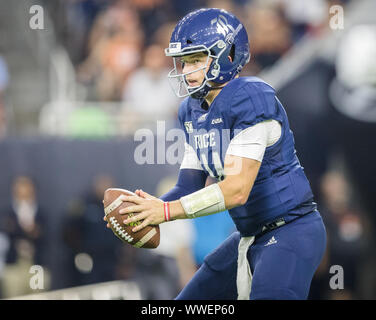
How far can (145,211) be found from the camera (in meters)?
3.34

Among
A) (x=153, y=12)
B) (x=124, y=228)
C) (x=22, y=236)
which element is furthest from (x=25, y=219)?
(x=124, y=228)

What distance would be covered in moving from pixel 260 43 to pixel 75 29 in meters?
2.96

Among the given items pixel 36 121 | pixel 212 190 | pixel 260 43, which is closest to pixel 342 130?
pixel 260 43

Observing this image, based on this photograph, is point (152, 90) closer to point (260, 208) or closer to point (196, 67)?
point (196, 67)

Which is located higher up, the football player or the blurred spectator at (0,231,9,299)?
the football player

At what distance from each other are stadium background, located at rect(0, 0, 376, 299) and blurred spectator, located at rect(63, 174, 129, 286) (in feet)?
0.05

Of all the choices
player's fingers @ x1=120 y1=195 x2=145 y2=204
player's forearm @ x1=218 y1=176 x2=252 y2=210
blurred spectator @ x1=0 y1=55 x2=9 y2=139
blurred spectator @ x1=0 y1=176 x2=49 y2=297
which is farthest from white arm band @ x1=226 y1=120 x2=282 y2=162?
blurred spectator @ x1=0 y1=55 x2=9 y2=139

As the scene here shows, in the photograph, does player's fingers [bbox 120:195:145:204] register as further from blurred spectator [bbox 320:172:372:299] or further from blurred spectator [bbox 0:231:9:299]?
blurred spectator [bbox 0:231:9:299]

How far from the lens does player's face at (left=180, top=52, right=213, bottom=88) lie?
363 cm

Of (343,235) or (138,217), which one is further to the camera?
(343,235)

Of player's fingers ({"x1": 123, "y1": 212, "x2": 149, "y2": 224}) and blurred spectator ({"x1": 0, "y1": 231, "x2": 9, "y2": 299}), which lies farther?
blurred spectator ({"x1": 0, "y1": 231, "x2": 9, "y2": 299})

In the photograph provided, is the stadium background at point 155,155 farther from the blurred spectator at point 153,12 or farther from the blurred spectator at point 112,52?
the blurred spectator at point 153,12

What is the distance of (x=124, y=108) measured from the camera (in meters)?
7.93

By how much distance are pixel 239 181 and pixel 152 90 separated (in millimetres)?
4691
